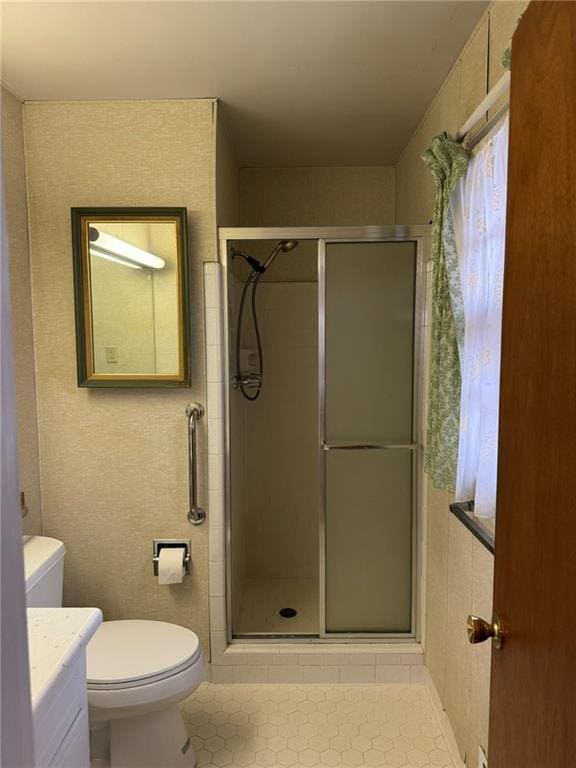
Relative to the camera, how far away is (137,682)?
1661mm

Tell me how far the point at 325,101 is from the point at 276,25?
1.93 ft

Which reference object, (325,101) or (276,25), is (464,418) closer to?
(276,25)

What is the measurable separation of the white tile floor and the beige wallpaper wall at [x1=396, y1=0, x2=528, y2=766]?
0.66m

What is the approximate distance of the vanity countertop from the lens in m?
0.96

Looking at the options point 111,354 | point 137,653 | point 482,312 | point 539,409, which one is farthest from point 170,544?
point 539,409

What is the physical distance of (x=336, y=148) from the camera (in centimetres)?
271

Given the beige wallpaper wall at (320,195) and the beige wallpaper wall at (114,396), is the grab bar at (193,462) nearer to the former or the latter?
the beige wallpaper wall at (114,396)

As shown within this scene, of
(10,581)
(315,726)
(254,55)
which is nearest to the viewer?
(10,581)

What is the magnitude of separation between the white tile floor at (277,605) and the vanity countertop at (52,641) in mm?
1387

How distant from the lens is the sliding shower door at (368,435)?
7.38 ft

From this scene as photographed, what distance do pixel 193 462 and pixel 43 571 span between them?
2.26 feet

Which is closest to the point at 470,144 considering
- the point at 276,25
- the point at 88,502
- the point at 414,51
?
the point at 414,51

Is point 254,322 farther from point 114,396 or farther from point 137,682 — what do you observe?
point 137,682

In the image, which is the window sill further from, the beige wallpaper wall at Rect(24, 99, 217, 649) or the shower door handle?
the beige wallpaper wall at Rect(24, 99, 217, 649)
